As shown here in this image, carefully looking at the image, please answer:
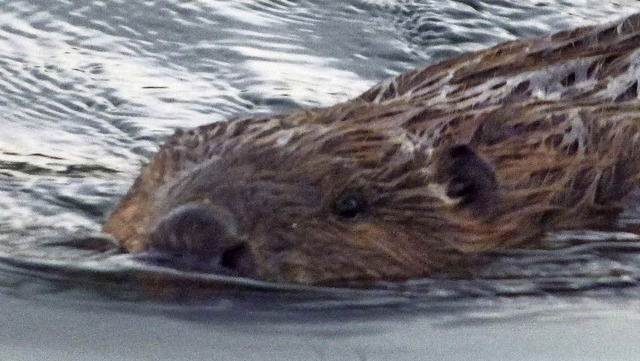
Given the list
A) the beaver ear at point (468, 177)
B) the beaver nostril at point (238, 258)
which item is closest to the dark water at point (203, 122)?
the beaver nostril at point (238, 258)

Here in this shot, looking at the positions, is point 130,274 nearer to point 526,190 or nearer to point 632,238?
point 526,190

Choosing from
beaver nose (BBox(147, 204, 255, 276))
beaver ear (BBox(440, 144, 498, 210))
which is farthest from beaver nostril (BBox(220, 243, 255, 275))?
beaver ear (BBox(440, 144, 498, 210))

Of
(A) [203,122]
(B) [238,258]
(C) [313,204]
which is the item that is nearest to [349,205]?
(C) [313,204]

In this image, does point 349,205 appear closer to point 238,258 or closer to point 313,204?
point 313,204

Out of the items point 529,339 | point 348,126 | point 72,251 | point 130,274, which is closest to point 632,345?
point 529,339

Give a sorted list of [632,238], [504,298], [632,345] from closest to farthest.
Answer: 1. [632,345]
2. [504,298]
3. [632,238]

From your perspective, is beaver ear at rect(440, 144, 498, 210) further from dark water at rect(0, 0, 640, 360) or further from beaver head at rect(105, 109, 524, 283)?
dark water at rect(0, 0, 640, 360)

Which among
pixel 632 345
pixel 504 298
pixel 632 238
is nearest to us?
pixel 632 345
